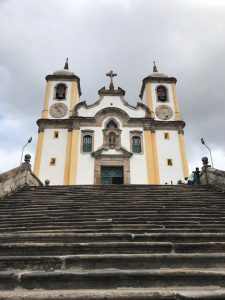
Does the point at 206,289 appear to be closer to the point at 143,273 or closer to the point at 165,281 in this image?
the point at 165,281

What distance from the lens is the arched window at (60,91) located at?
Result: 79.9ft

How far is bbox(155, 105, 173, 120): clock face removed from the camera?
23305 mm

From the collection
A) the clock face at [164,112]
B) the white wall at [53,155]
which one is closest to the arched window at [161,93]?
the clock face at [164,112]

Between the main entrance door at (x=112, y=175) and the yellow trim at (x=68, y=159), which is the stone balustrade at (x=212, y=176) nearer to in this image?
the main entrance door at (x=112, y=175)

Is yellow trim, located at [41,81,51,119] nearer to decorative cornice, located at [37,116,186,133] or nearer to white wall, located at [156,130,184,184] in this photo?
decorative cornice, located at [37,116,186,133]

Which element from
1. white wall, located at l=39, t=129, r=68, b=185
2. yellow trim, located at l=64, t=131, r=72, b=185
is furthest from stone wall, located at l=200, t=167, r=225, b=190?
white wall, located at l=39, t=129, r=68, b=185

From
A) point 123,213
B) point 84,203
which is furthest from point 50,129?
point 123,213

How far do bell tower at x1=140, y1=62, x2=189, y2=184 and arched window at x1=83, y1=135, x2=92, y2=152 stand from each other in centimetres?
410

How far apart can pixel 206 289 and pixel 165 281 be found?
0.50m

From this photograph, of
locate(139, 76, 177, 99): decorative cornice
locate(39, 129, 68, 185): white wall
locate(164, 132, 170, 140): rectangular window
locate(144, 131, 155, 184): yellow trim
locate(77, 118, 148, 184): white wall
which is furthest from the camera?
locate(139, 76, 177, 99): decorative cornice

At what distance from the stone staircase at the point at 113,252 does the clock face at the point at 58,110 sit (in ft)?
50.8

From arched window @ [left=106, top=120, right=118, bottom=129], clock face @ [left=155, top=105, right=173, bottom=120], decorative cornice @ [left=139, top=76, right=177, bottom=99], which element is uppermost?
decorative cornice @ [left=139, top=76, right=177, bottom=99]

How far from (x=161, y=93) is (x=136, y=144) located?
6.32 m

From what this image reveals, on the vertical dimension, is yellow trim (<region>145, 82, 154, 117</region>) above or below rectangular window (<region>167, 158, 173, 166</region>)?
above
